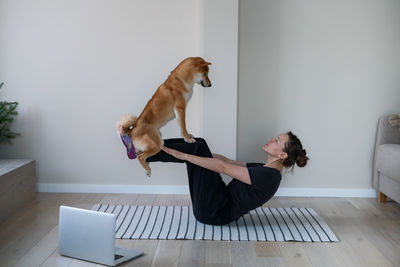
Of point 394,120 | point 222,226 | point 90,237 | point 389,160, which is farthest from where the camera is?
point 394,120

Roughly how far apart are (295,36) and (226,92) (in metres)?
0.80

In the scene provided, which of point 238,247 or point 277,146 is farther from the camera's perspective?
point 277,146

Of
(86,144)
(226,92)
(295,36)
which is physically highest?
(295,36)

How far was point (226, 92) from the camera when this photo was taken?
3480mm

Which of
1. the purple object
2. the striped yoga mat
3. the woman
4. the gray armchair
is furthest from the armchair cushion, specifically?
the purple object

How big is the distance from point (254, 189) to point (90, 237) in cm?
104

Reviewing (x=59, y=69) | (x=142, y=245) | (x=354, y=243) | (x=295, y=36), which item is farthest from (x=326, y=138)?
(x=59, y=69)

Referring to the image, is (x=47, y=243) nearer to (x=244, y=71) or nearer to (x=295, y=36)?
(x=244, y=71)

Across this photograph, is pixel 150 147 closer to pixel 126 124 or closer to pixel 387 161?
pixel 126 124

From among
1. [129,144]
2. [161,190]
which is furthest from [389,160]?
[129,144]

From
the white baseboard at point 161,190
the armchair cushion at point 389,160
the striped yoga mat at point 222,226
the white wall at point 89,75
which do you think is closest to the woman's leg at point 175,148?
the striped yoga mat at point 222,226

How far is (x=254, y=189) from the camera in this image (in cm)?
268

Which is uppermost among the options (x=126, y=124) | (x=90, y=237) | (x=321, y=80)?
(x=321, y=80)

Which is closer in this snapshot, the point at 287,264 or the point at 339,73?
the point at 287,264
